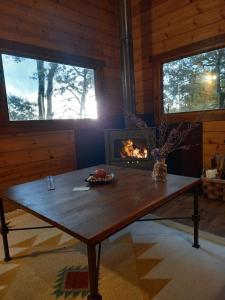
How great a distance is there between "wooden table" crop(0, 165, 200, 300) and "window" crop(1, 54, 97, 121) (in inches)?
51.5

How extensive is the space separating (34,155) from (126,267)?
5.88ft

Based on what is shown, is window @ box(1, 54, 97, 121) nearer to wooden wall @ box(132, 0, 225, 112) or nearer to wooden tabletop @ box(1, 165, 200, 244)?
wooden wall @ box(132, 0, 225, 112)

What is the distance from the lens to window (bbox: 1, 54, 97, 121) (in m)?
2.62

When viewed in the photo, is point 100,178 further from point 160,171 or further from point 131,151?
point 131,151

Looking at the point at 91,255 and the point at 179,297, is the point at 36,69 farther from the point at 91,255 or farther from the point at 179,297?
the point at 179,297

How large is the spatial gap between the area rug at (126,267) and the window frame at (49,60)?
1313mm

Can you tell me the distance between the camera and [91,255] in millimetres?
942

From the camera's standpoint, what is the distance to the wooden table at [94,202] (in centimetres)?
98

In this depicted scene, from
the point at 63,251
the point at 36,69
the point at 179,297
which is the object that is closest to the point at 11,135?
the point at 36,69

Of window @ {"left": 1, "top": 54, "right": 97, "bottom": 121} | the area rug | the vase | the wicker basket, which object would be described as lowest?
the area rug

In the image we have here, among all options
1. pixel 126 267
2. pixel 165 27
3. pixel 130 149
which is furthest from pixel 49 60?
pixel 126 267

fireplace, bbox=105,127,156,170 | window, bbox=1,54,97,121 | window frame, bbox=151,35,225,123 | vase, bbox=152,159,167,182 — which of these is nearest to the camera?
vase, bbox=152,159,167,182

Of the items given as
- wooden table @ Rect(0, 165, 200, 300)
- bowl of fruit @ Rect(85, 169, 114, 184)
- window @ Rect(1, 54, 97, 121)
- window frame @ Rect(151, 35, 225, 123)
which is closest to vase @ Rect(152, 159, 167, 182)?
wooden table @ Rect(0, 165, 200, 300)

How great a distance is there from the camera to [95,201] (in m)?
1.33
